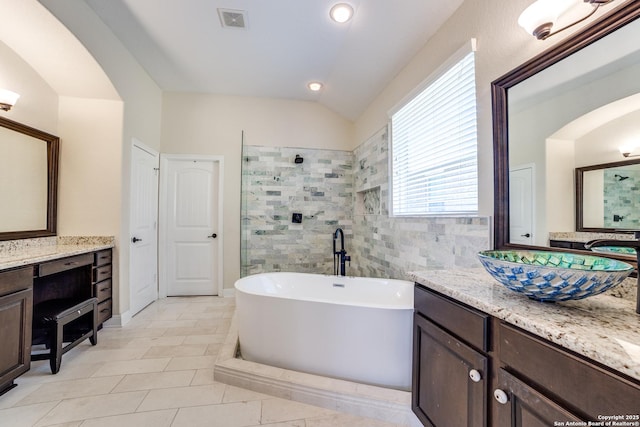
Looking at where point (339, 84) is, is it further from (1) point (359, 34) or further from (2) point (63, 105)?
(2) point (63, 105)

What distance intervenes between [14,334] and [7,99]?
1.81 meters

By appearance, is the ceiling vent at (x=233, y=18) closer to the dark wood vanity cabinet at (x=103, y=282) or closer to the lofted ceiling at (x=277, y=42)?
the lofted ceiling at (x=277, y=42)

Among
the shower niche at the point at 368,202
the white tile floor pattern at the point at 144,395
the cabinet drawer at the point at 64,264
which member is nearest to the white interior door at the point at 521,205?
the white tile floor pattern at the point at 144,395

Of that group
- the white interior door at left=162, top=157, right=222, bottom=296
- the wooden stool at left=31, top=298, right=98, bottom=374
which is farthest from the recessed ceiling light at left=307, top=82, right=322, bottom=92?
the wooden stool at left=31, top=298, right=98, bottom=374

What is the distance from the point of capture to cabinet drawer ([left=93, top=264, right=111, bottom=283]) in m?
2.62

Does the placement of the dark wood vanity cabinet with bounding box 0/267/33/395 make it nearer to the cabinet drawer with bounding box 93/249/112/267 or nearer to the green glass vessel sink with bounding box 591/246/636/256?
the cabinet drawer with bounding box 93/249/112/267

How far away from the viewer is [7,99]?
2123 millimetres

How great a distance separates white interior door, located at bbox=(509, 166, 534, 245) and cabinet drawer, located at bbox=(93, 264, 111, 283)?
3482 millimetres

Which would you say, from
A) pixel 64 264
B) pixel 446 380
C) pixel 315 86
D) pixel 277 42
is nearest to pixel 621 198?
pixel 446 380

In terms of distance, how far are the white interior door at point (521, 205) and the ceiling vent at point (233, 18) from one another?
8.14 ft

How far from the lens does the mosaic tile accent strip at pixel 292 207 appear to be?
3.92m

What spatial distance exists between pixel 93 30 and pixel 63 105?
895mm

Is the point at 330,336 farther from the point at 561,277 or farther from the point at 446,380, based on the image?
the point at 561,277

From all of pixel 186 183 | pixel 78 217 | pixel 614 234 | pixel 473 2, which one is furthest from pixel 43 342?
pixel 473 2
